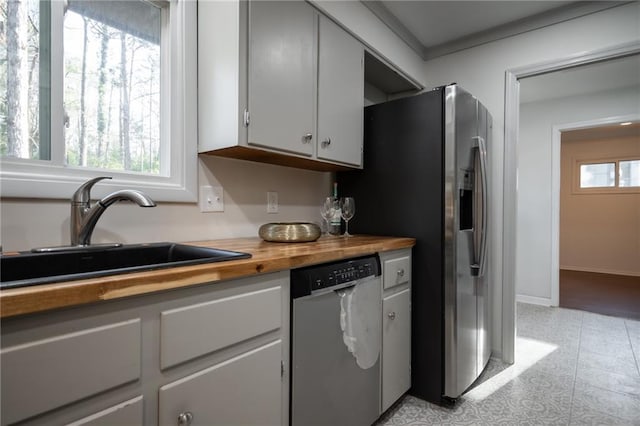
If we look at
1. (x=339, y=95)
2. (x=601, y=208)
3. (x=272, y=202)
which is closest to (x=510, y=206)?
(x=339, y=95)

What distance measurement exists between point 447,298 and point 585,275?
527 centimetres

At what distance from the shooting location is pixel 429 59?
110 inches

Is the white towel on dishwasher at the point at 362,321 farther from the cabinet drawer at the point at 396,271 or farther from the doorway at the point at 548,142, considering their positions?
the doorway at the point at 548,142

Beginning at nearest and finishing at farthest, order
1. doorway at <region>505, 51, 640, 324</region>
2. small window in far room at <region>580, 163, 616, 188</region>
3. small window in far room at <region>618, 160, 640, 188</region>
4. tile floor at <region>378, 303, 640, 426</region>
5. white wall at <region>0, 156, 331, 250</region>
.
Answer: white wall at <region>0, 156, 331, 250</region>
tile floor at <region>378, 303, 640, 426</region>
doorway at <region>505, 51, 640, 324</region>
small window in far room at <region>618, 160, 640, 188</region>
small window in far room at <region>580, 163, 616, 188</region>

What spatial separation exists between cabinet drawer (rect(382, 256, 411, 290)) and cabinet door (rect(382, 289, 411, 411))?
7 centimetres

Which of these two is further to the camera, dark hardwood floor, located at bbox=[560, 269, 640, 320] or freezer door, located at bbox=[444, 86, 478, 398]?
dark hardwood floor, located at bbox=[560, 269, 640, 320]

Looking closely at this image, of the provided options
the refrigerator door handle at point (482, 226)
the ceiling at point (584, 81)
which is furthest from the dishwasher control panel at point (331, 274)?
the ceiling at point (584, 81)

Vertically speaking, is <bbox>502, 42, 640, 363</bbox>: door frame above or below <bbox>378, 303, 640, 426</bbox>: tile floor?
above

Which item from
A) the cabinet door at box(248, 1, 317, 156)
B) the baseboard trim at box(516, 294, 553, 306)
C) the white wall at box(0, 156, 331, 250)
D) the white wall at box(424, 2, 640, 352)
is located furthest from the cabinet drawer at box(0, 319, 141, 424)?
the baseboard trim at box(516, 294, 553, 306)

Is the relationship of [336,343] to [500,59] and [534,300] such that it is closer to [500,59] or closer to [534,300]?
[500,59]

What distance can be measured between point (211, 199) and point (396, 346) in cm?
124

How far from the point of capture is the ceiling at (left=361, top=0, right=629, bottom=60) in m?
2.12

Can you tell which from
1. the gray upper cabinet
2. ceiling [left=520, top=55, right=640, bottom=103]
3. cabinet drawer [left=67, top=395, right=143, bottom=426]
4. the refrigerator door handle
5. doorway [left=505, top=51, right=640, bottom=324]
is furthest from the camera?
doorway [left=505, top=51, right=640, bottom=324]

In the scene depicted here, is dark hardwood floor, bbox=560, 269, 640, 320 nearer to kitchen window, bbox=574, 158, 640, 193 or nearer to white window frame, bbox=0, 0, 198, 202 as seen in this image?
kitchen window, bbox=574, 158, 640, 193
